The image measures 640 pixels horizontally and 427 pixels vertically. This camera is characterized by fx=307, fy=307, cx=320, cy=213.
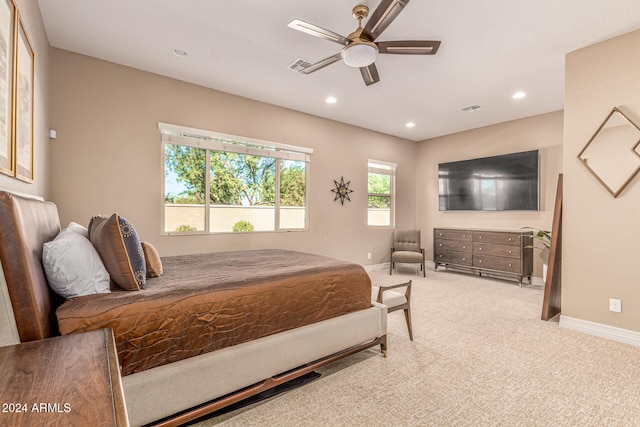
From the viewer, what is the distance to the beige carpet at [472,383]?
Answer: 181 cm

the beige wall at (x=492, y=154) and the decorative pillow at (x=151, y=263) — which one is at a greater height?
the beige wall at (x=492, y=154)

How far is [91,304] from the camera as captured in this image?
144 centimetres

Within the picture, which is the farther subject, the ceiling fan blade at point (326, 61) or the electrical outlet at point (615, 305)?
the electrical outlet at point (615, 305)

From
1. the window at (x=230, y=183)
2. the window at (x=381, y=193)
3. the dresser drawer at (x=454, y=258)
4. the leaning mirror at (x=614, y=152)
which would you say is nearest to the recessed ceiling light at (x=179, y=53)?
the window at (x=230, y=183)

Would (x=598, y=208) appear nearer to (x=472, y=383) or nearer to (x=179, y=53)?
(x=472, y=383)

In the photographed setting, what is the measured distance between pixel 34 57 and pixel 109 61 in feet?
4.19

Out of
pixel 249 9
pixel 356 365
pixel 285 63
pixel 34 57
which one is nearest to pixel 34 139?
pixel 34 57

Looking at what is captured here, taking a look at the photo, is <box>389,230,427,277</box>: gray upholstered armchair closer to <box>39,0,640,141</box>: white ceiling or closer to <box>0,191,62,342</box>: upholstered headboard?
<box>39,0,640,141</box>: white ceiling

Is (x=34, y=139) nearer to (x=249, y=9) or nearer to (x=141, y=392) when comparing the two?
(x=249, y=9)

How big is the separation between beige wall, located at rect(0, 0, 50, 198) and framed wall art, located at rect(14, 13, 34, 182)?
0.30 feet

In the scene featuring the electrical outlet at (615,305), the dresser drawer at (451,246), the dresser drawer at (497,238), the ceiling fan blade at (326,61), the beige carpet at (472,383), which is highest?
the ceiling fan blade at (326,61)

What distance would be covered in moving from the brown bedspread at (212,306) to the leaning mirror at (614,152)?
2617mm

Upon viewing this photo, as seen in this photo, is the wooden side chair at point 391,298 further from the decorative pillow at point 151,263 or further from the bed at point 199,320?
the decorative pillow at point 151,263

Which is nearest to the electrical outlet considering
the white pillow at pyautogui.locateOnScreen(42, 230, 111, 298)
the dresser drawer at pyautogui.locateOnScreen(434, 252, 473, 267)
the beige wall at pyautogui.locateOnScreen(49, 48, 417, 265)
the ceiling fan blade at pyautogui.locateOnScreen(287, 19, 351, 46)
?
the dresser drawer at pyautogui.locateOnScreen(434, 252, 473, 267)
